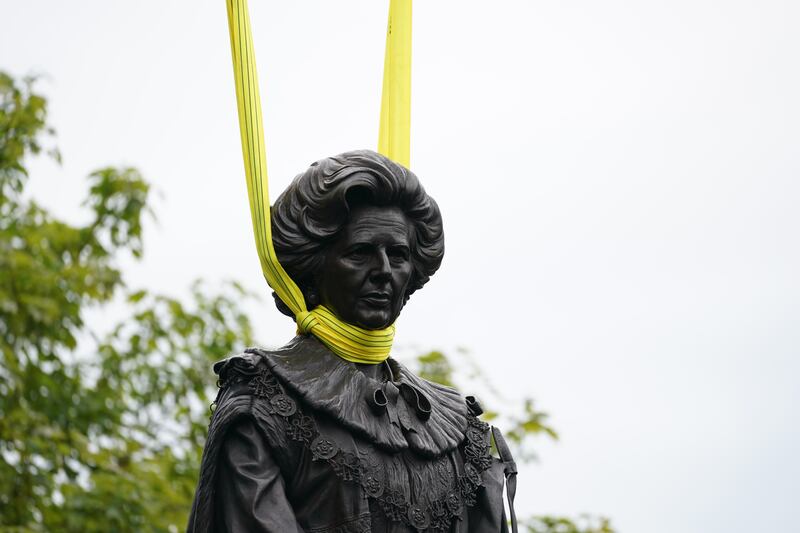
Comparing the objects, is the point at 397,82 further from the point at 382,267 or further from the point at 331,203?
the point at 382,267

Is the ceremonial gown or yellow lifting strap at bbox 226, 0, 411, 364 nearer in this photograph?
the ceremonial gown

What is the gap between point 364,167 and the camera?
7.84m

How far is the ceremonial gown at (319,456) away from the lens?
24.6 feet

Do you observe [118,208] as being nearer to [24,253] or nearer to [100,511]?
[24,253]

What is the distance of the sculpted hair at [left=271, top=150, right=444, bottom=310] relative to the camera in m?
7.82

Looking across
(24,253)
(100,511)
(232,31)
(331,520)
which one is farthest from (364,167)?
(24,253)

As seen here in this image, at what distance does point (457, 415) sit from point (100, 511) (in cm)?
852

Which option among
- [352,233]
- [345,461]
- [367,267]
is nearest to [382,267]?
[367,267]

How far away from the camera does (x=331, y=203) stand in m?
7.79

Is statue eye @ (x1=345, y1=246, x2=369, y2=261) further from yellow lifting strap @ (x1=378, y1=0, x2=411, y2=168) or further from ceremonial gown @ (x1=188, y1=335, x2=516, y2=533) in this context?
yellow lifting strap @ (x1=378, y1=0, x2=411, y2=168)

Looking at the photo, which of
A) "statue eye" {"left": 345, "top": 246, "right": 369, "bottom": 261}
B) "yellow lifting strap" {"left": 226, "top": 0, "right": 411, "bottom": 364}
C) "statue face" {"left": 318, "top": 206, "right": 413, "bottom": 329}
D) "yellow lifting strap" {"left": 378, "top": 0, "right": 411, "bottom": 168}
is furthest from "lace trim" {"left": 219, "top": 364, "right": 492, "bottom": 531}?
"yellow lifting strap" {"left": 378, "top": 0, "right": 411, "bottom": 168}

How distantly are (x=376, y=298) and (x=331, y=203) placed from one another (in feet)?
1.38

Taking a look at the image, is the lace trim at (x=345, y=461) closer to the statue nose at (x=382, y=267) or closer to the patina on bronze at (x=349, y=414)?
the patina on bronze at (x=349, y=414)

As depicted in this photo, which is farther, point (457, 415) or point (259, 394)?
point (457, 415)
